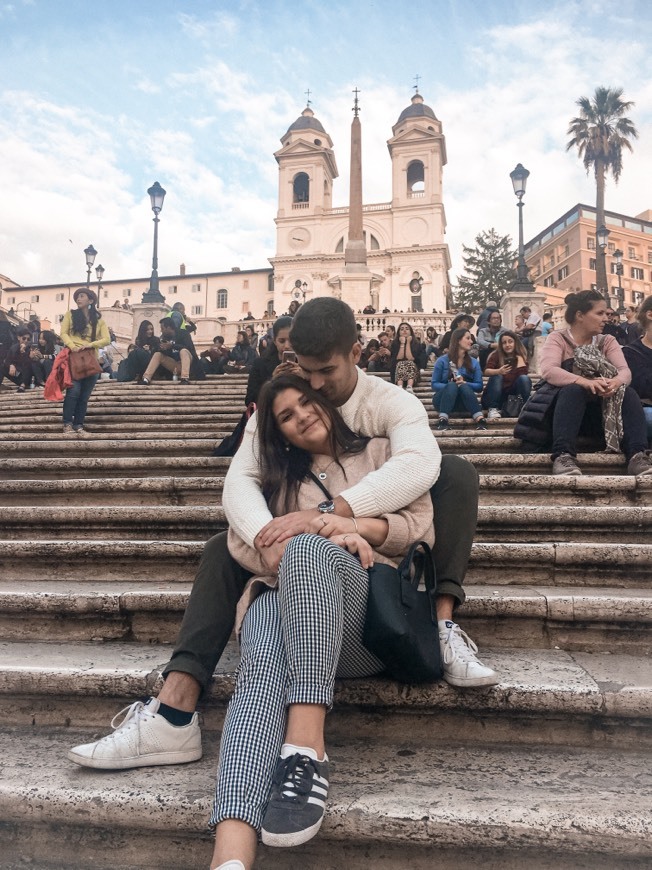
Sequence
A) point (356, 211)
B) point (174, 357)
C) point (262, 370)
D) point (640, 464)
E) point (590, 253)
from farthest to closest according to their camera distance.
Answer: point (590, 253)
point (356, 211)
point (174, 357)
point (262, 370)
point (640, 464)

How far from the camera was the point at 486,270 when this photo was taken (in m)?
44.9

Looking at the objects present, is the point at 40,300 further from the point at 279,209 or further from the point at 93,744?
the point at 93,744

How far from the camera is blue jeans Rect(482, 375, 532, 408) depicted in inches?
231

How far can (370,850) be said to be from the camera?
1569 millimetres

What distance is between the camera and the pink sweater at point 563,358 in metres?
3.88

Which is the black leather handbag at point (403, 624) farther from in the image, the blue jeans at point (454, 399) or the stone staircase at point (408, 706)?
the blue jeans at point (454, 399)

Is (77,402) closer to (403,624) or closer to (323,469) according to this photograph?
(323,469)

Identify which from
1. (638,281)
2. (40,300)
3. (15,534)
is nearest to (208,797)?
(15,534)

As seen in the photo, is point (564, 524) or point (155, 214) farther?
point (155, 214)

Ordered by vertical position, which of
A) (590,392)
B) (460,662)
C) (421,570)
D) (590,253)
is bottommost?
(460,662)

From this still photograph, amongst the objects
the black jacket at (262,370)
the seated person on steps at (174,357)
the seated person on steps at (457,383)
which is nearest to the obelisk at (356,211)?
the seated person on steps at (174,357)

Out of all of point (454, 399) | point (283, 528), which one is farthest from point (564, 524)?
point (454, 399)

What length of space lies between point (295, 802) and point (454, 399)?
4.58 m

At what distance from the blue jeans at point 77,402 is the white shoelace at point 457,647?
4765mm
